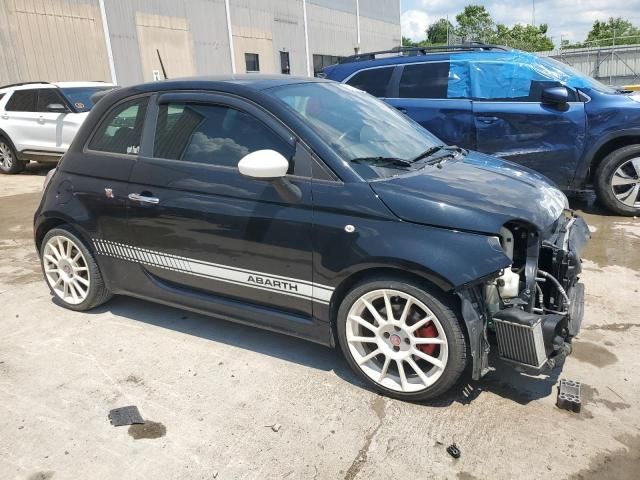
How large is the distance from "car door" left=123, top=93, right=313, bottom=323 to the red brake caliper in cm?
64

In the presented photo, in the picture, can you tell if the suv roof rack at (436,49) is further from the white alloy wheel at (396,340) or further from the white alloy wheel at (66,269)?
the white alloy wheel at (396,340)

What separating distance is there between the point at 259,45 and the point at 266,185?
22812 mm

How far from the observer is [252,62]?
78.6ft

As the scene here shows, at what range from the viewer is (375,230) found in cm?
277

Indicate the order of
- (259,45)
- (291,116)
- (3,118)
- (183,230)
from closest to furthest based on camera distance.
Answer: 1. (291,116)
2. (183,230)
3. (3,118)
4. (259,45)

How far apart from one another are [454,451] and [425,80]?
5.08m

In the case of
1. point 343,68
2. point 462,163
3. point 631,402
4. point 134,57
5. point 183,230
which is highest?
point 134,57

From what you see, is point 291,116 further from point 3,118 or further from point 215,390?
point 3,118

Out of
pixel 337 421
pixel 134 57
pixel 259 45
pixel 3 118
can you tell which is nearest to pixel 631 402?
pixel 337 421

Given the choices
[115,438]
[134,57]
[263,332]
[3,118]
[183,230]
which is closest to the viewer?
[115,438]

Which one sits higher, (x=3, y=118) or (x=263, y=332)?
(x=3, y=118)

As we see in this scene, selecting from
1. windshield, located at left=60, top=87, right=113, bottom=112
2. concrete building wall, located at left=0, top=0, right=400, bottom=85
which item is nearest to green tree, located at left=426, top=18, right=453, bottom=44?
concrete building wall, located at left=0, top=0, right=400, bottom=85

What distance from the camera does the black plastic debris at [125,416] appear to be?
9.29ft

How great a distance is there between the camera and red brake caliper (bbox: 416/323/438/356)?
2787mm
